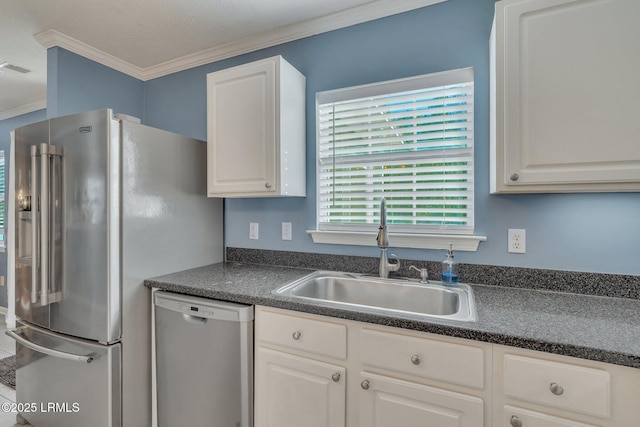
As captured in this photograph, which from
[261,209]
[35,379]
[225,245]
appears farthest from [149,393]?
[261,209]

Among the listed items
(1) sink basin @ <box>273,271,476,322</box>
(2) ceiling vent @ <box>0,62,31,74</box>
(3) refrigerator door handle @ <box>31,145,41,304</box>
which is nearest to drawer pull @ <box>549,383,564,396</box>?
(1) sink basin @ <box>273,271,476,322</box>

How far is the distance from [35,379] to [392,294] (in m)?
2.08

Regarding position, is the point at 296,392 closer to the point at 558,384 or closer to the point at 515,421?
the point at 515,421

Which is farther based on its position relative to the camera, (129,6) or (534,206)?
(129,6)

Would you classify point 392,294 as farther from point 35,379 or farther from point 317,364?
point 35,379

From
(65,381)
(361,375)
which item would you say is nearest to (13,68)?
(65,381)

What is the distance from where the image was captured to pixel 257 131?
1.79 metres

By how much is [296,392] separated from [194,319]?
0.60 meters

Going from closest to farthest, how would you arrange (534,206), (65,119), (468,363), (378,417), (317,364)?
(468,363)
(378,417)
(317,364)
(534,206)
(65,119)

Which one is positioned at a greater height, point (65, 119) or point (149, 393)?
point (65, 119)

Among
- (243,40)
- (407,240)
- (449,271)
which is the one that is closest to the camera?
(449,271)

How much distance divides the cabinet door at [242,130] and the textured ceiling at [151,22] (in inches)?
14.5

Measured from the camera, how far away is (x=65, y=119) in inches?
64.1

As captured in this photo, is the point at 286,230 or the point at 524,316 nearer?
the point at 524,316
